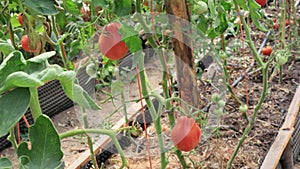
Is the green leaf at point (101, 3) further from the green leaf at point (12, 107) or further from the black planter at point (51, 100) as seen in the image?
the black planter at point (51, 100)

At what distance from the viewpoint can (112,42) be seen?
1.09 m

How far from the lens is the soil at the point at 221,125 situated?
53.0 inches

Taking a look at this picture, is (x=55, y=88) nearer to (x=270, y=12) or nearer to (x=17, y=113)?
(x=270, y=12)

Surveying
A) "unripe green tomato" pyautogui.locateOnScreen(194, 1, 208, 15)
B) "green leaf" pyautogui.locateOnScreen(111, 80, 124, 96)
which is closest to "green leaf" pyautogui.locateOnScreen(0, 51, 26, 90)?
"green leaf" pyautogui.locateOnScreen(111, 80, 124, 96)

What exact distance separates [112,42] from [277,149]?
1265 mm

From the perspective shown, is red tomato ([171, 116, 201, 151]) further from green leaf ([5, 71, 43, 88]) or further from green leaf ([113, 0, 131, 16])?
green leaf ([5, 71, 43, 88])

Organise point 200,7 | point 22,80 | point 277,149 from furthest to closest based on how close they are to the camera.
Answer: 1. point 277,149
2. point 200,7
3. point 22,80

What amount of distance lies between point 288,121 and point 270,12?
2079 millimetres

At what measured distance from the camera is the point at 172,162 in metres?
2.11

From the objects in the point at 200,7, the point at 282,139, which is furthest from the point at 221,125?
the point at 200,7

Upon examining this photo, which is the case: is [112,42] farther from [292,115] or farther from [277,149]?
[292,115]

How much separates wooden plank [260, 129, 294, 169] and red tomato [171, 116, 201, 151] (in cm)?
81

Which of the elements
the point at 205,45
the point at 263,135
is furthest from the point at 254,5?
the point at 263,135

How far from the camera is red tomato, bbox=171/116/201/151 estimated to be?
127 cm
